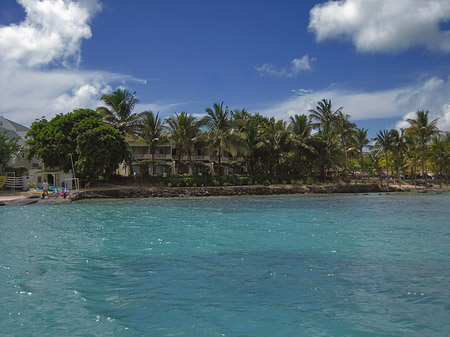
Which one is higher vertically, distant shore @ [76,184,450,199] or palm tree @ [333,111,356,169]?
palm tree @ [333,111,356,169]

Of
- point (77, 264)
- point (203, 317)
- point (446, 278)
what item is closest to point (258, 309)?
point (203, 317)

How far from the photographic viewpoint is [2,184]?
125 feet

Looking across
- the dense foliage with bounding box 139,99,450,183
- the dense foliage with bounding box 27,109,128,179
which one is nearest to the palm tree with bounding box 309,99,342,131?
the dense foliage with bounding box 139,99,450,183

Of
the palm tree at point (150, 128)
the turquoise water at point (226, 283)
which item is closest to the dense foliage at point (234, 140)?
the palm tree at point (150, 128)

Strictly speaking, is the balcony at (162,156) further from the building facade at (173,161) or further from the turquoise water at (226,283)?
the turquoise water at (226,283)

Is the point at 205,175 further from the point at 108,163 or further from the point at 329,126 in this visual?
the point at 329,126

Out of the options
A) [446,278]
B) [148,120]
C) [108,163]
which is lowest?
[446,278]

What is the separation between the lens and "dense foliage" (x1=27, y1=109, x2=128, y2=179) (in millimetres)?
36969

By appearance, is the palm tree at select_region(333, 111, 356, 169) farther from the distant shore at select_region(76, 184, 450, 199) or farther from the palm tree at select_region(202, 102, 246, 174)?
the palm tree at select_region(202, 102, 246, 174)

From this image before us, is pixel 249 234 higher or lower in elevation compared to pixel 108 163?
lower

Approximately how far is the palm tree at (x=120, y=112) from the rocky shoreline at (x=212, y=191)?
871 cm

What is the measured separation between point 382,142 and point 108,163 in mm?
43821

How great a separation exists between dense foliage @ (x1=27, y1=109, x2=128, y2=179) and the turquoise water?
22957mm

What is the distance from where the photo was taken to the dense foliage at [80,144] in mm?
36969
